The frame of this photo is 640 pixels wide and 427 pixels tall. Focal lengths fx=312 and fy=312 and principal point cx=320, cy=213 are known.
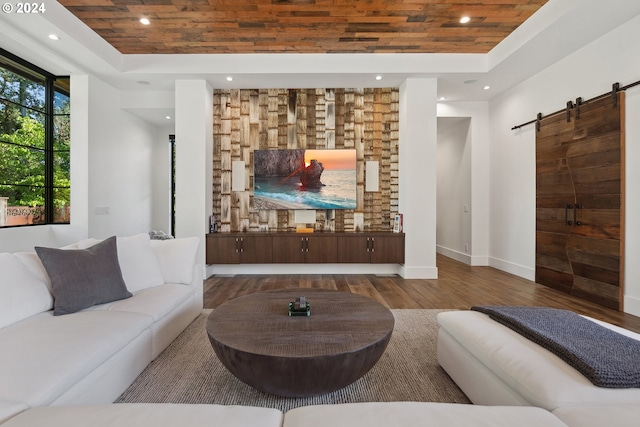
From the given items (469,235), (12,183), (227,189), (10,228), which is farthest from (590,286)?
(12,183)

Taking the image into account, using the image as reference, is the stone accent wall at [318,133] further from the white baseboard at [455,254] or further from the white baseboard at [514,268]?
the white baseboard at [514,268]

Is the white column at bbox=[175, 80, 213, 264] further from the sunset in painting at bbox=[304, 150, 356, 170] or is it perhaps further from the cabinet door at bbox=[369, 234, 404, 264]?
the cabinet door at bbox=[369, 234, 404, 264]

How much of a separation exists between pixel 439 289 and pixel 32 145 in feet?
18.6

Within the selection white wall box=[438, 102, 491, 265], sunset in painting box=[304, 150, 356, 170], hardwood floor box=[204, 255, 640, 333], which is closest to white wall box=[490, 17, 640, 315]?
white wall box=[438, 102, 491, 265]

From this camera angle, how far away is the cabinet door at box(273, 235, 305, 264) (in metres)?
4.69

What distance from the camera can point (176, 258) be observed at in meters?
2.78

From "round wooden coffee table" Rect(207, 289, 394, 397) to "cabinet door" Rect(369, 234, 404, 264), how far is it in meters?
2.75

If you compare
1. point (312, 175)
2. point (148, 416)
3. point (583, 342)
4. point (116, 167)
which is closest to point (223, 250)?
point (312, 175)

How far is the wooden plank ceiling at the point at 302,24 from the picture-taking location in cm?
329

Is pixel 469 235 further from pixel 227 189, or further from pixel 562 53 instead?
pixel 227 189

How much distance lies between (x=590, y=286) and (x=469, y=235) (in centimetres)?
221

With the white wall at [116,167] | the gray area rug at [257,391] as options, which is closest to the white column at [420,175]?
the gray area rug at [257,391]

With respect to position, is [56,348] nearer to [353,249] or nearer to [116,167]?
[353,249]

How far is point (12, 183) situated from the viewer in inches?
153
